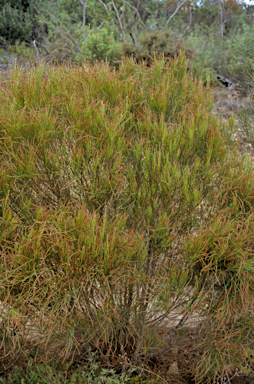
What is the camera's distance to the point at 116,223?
1989mm

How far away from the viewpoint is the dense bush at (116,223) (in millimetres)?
1809

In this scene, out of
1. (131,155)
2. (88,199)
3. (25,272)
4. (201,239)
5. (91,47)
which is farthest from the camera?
(91,47)

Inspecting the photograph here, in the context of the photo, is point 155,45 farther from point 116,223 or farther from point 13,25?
point 116,223

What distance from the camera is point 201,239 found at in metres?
1.91

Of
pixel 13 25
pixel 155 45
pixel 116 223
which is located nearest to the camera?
pixel 116 223

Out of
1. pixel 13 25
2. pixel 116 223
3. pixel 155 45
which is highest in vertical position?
pixel 13 25

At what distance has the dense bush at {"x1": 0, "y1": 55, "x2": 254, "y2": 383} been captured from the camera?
1809mm

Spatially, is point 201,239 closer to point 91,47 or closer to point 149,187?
point 149,187

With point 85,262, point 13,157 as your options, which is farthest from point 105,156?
point 85,262

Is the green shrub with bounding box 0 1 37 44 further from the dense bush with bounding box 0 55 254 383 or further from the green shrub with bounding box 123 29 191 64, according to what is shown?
the dense bush with bounding box 0 55 254 383

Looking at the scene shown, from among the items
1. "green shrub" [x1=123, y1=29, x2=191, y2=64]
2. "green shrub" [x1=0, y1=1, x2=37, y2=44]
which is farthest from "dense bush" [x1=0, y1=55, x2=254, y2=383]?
"green shrub" [x1=0, y1=1, x2=37, y2=44]

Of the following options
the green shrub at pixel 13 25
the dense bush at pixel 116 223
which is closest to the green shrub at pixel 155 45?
the green shrub at pixel 13 25

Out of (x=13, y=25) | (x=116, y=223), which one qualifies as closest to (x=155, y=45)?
(x=13, y=25)

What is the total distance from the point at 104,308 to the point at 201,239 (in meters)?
0.70
